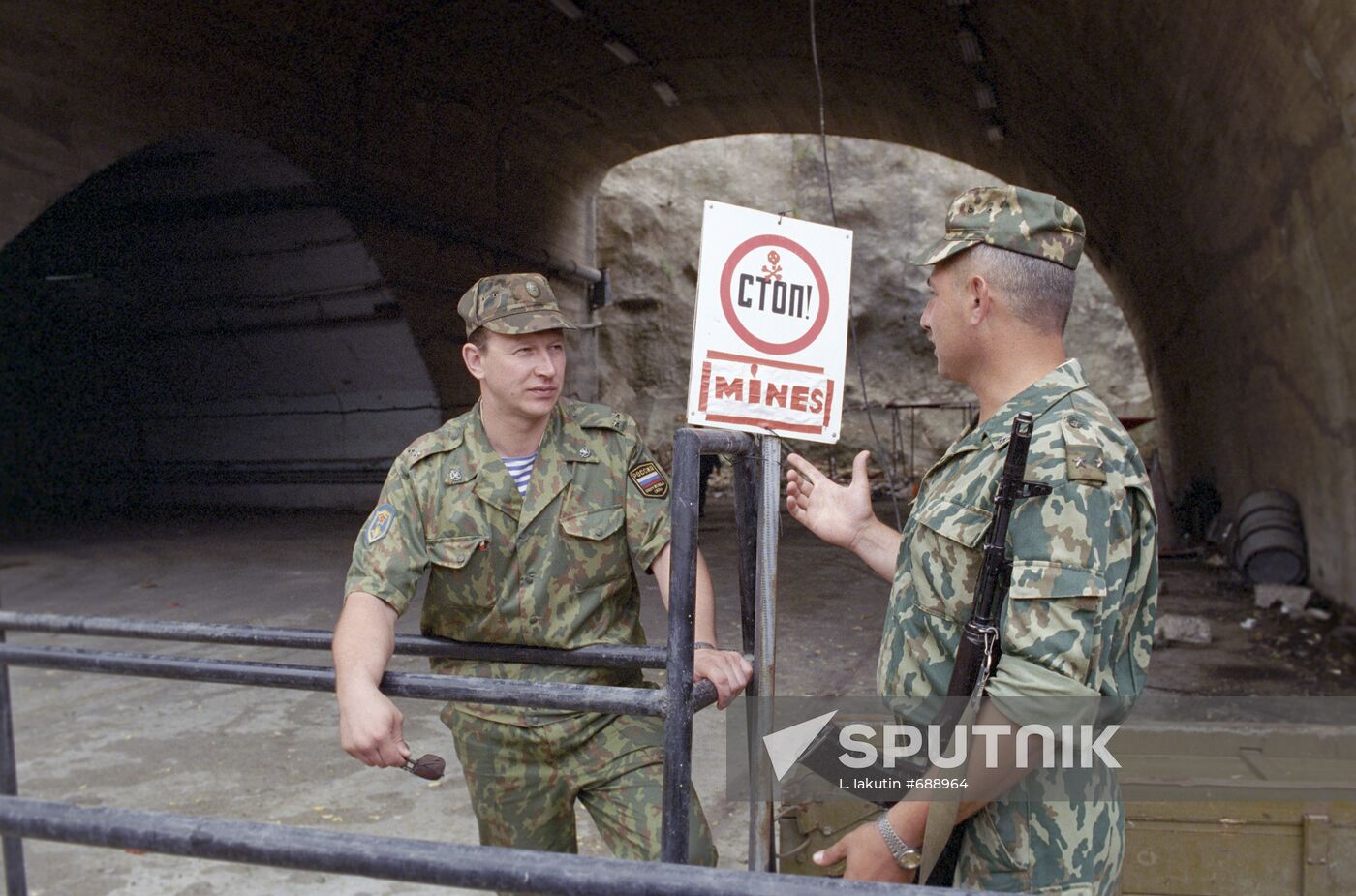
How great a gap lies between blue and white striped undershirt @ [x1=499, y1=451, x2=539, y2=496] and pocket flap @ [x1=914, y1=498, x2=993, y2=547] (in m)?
1.14

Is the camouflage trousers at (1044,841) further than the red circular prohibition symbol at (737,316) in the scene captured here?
No

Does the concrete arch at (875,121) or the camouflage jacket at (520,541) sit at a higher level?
the concrete arch at (875,121)

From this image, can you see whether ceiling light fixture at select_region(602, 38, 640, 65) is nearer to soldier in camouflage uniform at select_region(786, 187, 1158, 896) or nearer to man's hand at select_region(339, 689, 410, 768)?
soldier in camouflage uniform at select_region(786, 187, 1158, 896)

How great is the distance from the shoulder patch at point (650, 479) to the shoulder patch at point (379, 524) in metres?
0.59

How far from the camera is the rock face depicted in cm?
2058

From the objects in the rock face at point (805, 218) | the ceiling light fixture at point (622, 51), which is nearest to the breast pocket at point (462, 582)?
the ceiling light fixture at point (622, 51)

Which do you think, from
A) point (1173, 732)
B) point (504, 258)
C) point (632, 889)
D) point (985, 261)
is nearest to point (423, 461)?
point (985, 261)

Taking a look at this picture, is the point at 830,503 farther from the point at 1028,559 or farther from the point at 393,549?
the point at 393,549

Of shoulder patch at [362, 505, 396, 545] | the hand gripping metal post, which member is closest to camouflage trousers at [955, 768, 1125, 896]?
the hand gripping metal post

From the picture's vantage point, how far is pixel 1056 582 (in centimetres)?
149

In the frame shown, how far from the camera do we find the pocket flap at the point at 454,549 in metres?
2.43

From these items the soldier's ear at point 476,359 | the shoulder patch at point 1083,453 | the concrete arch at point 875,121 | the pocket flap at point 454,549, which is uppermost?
the concrete arch at point 875,121

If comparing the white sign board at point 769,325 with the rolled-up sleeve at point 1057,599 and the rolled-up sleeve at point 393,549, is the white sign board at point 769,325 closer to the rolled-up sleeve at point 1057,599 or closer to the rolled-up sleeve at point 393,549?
the rolled-up sleeve at point 1057,599

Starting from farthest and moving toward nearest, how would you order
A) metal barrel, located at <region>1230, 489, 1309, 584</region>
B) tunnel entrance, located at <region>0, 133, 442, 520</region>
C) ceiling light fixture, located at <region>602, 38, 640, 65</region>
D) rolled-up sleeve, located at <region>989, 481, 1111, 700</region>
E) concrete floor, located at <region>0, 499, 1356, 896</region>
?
tunnel entrance, located at <region>0, 133, 442, 520</region>
ceiling light fixture, located at <region>602, 38, 640, 65</region>
metal barrel, located at <region>1230, 489, 1309, 584</region>
concrete floor, located at <region>0, 499, 1356, 896</region>
rolled-up sleeve, located at <region>989, 481, 1111, 700</region>
